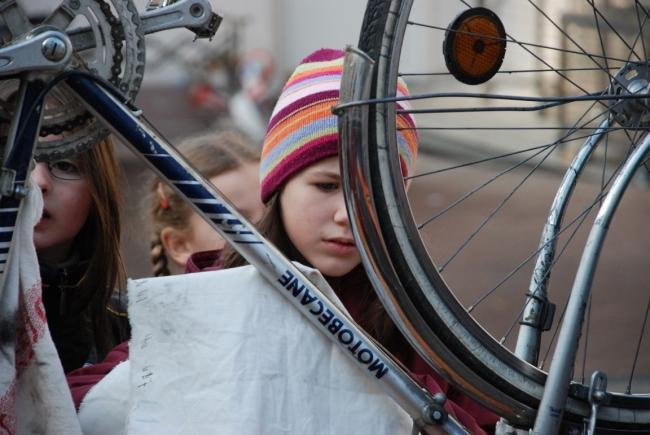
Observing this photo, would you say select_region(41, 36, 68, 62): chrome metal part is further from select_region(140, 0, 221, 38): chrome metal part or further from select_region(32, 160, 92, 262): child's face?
select_region(32, 160, 92, 262): child's face

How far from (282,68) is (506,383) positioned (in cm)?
1559

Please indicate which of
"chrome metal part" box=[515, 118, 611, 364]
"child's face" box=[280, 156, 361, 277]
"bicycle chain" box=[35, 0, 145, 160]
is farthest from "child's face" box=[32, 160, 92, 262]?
"chrome metal part" box=[515, 118, 611, 364]

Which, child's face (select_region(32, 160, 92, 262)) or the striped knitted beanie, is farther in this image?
child's face (select_region(32, 160, 92, 262))

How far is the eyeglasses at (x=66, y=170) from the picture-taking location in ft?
8.00

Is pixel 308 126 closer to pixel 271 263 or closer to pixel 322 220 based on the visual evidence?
pixel 322 220

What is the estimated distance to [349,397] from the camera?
1806 millimetres

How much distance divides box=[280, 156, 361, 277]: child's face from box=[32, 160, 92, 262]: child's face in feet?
1.58

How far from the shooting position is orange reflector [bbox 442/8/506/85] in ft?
6.42

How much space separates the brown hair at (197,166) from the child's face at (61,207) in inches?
31.3

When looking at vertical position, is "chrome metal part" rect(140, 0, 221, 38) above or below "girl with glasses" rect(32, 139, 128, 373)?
above

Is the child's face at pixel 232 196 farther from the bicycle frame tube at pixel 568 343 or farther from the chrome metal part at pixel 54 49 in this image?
the chrome metal part at pixel 54 49

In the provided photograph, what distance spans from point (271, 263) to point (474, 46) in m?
0.50

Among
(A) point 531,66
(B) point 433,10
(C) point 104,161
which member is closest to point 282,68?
(A) point 531,66

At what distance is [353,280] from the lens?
7.51ft
